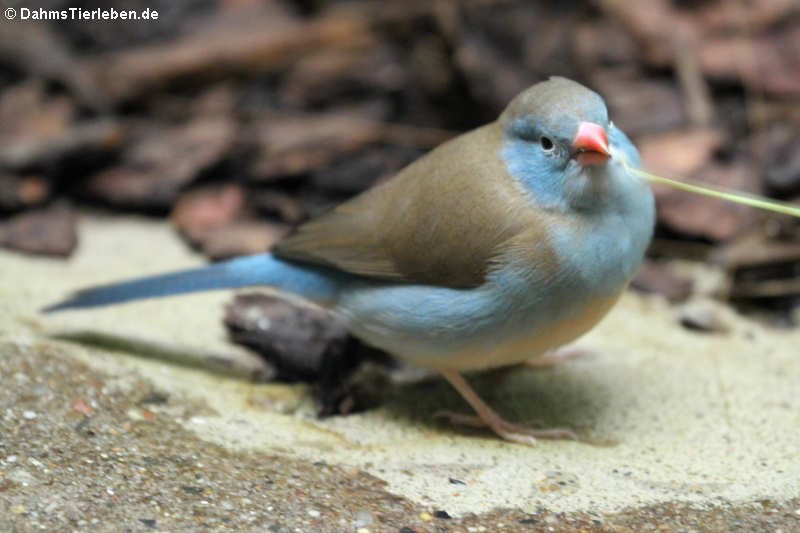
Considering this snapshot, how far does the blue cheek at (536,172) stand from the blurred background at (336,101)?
146 cm

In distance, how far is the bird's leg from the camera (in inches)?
126

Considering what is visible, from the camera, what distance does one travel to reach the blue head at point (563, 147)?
288 centimetres

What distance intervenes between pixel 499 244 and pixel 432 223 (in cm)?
26

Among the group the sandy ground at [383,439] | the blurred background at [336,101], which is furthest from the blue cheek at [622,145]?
the blurred background at [336,101]

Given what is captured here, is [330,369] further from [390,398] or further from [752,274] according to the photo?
[752,274]

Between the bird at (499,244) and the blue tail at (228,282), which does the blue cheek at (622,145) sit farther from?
the blue tail at (228,282)

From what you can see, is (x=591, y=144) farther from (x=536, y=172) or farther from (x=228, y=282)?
(x=228, y=282)

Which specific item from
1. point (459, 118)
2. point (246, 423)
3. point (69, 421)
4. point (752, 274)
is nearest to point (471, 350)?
point (246, 423)

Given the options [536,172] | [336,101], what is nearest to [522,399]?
[536,172]

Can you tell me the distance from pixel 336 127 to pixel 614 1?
5.27 feet

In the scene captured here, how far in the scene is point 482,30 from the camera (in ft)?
16.6

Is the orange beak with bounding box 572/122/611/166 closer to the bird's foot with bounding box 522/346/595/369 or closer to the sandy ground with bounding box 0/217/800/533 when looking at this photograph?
the sandy ground with bounding box 0/217/800/533

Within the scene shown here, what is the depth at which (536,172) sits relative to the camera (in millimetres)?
3014

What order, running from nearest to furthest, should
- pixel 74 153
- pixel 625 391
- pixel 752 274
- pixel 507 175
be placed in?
1. pixel 507 175
2. pixel 625 391
3. pixel 752 274
4. pixel 74 153
